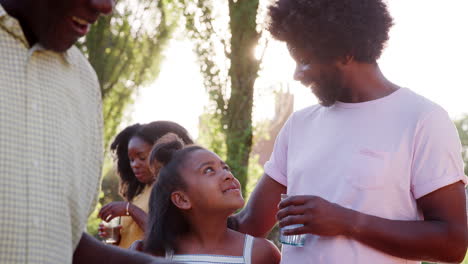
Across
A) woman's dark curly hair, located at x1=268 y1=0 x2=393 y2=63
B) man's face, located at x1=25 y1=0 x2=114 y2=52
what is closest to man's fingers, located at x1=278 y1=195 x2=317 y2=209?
woman's dark curly hair, located at x1=268 y1=0 x2=393 y2=63

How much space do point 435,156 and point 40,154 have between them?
1565mm

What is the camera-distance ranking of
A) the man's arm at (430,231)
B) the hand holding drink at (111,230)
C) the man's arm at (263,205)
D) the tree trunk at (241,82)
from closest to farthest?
1. the man's arm at (430,231)
2. the man's arm at (263,205)
3. the hand holding drink at (111,230)
4. the tree trunk at (241,82)

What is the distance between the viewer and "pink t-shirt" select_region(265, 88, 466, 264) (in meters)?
2.51

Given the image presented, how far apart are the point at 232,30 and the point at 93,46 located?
3950 mm

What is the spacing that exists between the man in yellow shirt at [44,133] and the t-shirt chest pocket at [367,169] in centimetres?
118

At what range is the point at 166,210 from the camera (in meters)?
3.65

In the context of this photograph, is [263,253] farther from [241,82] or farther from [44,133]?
[241,82]

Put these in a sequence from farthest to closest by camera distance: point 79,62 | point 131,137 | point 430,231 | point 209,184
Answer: point 131,137 < point 209,184 < point 430,231 < point 79,62

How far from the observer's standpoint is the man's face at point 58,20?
1.61m

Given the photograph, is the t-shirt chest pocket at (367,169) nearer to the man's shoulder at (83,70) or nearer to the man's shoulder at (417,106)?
the man's shoulder at (417,106)

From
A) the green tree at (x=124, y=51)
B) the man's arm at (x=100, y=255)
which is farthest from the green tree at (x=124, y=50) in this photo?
the man's arm at (x=100, y=255)

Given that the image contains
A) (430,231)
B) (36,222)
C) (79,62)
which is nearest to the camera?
(36,222)

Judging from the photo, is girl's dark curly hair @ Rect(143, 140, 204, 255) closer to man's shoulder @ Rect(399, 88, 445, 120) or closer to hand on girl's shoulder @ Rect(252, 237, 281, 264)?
hand on girl's shoulder @ Rect(252, 237, 281, 264)

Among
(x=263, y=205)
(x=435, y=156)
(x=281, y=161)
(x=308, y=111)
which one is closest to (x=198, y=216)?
(x=263, y=205)
